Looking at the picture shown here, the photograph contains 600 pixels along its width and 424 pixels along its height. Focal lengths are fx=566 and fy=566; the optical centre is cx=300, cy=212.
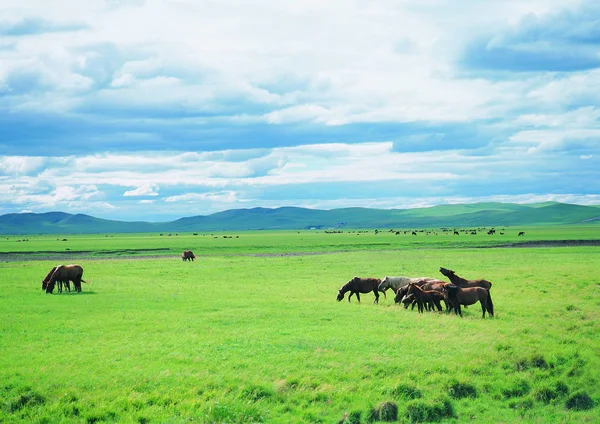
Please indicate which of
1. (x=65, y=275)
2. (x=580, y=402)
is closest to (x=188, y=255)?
(x=65, y=275)

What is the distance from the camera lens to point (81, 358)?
1652 cm

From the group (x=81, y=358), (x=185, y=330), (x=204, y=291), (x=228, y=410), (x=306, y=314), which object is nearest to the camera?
(x=228, y=410)

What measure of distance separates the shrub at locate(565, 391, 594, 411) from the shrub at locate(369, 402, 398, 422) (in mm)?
4901

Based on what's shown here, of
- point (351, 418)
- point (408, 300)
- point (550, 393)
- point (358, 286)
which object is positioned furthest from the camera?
point (358, 286)

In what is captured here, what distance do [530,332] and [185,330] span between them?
12442mm

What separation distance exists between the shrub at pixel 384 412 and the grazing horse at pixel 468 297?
34.5 ft

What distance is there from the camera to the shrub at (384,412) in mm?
14055

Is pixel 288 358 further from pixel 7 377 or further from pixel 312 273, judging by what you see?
pixel 312 273

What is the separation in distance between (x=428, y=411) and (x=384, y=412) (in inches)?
48.5

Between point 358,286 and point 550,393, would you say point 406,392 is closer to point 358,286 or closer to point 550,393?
point 550,393

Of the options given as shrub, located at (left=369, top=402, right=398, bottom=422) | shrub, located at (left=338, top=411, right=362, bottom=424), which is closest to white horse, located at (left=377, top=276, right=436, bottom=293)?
shrub, located at (left=369, top=402, right=398, bottom=422)

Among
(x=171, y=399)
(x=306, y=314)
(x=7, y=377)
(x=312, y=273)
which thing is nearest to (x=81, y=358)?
(x=7, y=377)

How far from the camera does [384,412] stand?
46.3 feet

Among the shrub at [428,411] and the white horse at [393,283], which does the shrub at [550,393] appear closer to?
the shrub at [428,411]
